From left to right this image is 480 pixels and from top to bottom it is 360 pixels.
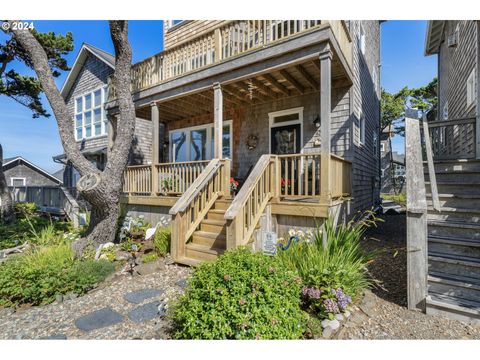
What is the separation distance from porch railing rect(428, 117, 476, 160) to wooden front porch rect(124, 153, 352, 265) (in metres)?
1.91

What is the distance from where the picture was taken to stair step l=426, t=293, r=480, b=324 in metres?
2.60

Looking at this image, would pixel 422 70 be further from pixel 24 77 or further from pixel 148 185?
pixel 24 77

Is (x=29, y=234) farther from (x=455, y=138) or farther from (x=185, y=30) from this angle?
(x=455, y=138)

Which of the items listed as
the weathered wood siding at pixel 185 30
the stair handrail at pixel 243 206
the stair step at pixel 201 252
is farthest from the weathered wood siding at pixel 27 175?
the stair handrail at pixel 243 206

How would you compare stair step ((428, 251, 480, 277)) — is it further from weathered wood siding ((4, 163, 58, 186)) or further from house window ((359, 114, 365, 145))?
weathered wood siding ((4, 163, 58, 186))

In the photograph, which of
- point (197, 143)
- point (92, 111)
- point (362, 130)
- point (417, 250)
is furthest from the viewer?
point (92, 111)

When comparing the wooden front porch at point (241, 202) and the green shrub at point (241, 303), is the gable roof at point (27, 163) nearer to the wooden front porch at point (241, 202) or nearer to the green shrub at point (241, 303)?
the wooden front porch at point (241, 202)

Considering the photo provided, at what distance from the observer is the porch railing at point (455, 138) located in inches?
197

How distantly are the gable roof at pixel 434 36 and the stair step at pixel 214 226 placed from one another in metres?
9.85

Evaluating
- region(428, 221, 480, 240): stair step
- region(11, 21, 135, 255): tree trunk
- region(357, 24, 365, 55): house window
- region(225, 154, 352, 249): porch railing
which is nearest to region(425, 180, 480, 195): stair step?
region(428, 221, 480, 240): stair step

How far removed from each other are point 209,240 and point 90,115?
430 inches

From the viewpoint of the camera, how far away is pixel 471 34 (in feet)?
18.4

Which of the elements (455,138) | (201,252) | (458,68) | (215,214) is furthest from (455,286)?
(458,68)

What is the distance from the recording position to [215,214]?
530cm
